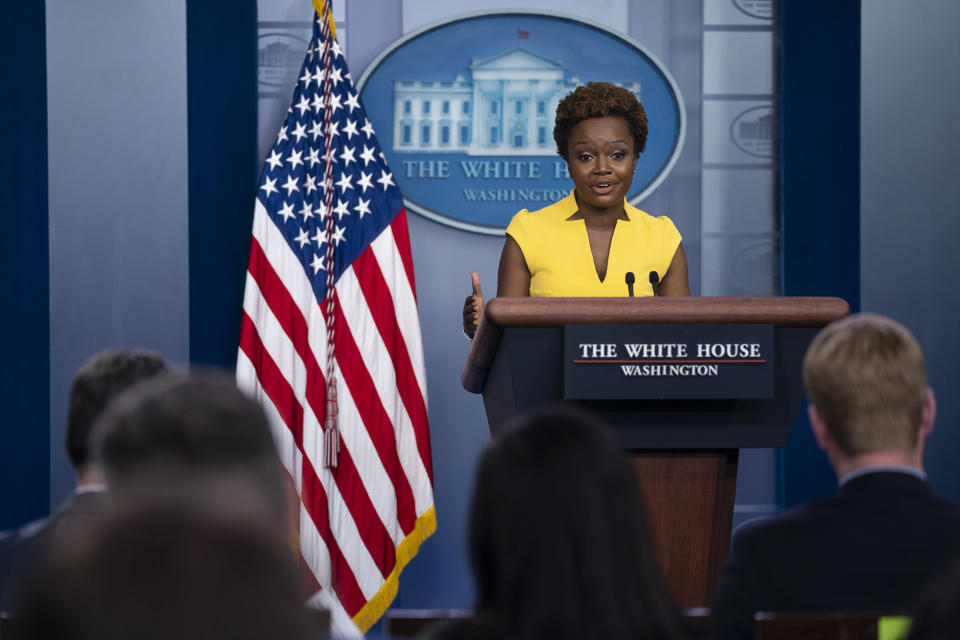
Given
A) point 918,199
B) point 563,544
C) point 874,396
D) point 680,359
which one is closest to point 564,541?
point 563,544

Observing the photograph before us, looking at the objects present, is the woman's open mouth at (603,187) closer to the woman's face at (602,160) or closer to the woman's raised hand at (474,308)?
the woman's face at (602,160)

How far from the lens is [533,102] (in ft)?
14.2

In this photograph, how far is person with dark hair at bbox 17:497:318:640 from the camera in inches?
22.8

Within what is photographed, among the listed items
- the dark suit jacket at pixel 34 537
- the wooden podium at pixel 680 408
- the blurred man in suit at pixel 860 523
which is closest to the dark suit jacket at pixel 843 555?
the blurred man in suit at pixel 860 523

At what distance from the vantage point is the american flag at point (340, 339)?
3857mm

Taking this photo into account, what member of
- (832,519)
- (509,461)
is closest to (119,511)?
(509,461)

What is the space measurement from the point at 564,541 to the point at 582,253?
6.56 ft

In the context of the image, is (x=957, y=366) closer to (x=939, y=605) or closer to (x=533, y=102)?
(x=533, y=102)

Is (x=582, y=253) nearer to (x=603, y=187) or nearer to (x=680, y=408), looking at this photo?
(x=603, y=187)

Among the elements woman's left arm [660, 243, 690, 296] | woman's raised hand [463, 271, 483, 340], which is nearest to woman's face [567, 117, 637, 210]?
woman's left arm [660, 243, 690, 296]

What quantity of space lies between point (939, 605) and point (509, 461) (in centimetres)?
45

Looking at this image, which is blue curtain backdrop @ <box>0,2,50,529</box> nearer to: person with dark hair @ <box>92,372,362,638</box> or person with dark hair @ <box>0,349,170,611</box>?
person with dark hair @ <box>0,349,170,611</box>

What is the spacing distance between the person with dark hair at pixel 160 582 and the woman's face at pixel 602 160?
248 cm

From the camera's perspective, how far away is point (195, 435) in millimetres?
928
